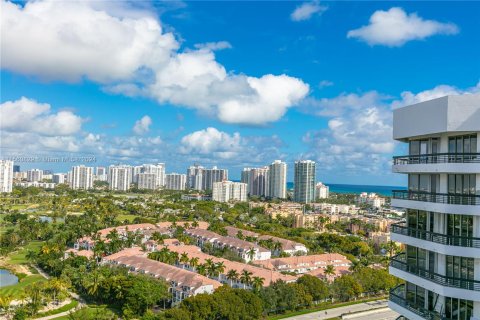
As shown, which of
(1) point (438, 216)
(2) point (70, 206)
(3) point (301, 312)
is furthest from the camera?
(2) point (70, 206)

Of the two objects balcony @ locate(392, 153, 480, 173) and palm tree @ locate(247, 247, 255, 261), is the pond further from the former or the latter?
balcony @ locate(392, 153, 480, 173)

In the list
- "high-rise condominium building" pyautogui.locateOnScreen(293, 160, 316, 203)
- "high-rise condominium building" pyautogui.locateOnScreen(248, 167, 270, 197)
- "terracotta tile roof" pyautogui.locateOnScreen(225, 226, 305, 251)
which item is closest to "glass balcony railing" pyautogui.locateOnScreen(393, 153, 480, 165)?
"terracotta tile roof" pyautogui.locateOnScreen(225, 226, 305, 251)

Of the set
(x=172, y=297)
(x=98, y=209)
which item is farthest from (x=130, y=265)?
(x=98, y=209)

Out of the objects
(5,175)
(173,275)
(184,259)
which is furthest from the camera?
(5,175)

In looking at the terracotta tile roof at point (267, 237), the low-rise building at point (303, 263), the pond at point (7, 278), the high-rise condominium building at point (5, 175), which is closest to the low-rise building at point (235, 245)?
the terracotta tile roof at point (267, 237)

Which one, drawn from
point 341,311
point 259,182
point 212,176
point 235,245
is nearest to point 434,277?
point 341,311

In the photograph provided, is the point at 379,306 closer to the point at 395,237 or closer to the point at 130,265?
the point at 130,265

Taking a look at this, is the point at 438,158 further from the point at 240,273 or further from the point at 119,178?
the point at 119,178
